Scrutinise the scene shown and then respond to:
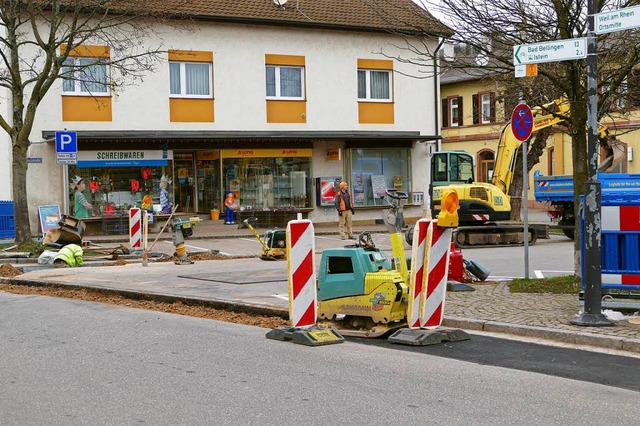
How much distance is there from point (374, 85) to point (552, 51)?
76.2 ft

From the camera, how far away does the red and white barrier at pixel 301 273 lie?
8945 millimetres

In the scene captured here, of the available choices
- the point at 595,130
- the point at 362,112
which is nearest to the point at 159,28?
the point at 362,112

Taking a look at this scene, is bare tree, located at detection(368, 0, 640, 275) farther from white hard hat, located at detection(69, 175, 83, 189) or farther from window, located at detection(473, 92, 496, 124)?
window, located at detection(473, 92, 496, 124)

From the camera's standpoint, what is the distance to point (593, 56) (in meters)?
9.33

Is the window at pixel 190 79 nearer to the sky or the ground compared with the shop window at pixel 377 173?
nearer to the sky

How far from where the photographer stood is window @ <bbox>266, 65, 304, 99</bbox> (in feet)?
101

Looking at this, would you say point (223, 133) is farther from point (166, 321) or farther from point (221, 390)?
point (221, 390)

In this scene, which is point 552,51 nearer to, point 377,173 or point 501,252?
point 501,252

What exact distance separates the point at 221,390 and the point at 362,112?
2624 centimetres

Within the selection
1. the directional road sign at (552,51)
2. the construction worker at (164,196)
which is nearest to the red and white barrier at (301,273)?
the directional road sign at (552,51)

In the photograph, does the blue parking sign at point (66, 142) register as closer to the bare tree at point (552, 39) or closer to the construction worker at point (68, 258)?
the construction worker at point (68, 258)

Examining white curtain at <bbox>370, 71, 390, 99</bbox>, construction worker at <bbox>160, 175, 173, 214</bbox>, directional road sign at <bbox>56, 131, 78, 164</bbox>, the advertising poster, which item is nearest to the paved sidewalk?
directional road sign at <bbox>56, 131, 78, 164</bbox>

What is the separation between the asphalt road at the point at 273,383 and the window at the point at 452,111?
43.1 meters

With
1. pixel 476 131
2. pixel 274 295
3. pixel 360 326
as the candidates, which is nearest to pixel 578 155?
pixel 360 326
